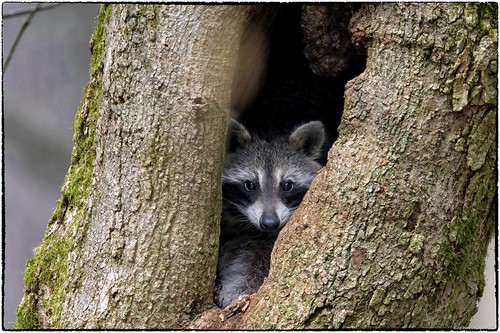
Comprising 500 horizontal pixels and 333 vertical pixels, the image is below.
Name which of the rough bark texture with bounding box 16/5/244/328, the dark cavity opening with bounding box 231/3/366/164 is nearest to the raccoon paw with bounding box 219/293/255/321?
the rough bark texture with bounding box 16/5/244/328

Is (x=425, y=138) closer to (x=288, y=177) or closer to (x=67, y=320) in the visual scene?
(x=288, y=177)

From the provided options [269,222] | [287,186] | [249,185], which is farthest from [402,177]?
[249,185]

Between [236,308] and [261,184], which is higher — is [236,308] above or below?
below

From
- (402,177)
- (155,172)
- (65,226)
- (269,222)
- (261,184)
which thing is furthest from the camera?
(261,184)

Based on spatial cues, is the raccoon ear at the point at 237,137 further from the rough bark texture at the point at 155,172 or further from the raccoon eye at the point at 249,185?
the rough bark texture at the point at 155,172

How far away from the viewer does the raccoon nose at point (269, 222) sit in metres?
5.52

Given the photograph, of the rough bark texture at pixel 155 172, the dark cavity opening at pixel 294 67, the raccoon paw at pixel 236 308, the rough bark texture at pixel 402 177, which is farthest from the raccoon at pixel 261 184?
the rough bark texture at pixel 402 177

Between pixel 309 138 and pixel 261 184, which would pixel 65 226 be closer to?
pixel 261 184

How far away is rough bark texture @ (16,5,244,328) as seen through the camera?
13.9 ft

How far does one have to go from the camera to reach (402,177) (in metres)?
4.02

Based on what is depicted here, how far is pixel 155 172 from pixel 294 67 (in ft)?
8.18

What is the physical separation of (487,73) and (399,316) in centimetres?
146

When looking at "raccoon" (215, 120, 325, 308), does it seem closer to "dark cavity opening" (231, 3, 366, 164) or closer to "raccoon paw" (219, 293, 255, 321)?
"dark cavity opening" (231, 3, 366, 164)

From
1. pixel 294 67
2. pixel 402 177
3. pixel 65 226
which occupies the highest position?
pixel 294 67
